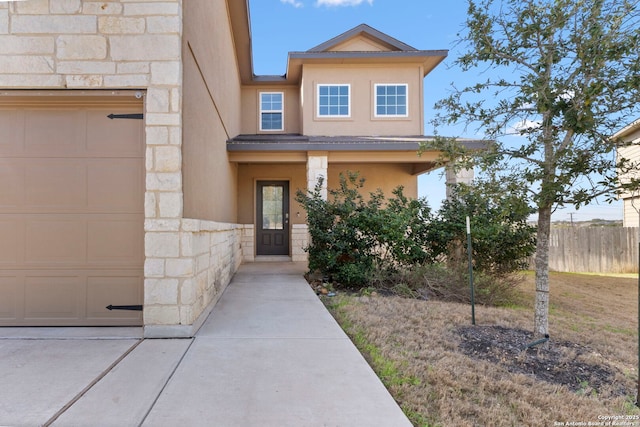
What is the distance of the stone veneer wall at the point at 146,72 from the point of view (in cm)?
385

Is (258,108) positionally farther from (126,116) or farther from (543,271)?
(543,271)

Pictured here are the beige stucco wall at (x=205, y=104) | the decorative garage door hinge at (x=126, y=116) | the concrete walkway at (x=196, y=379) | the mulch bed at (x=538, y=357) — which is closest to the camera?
the concrete walkway at (x=196, y=379)

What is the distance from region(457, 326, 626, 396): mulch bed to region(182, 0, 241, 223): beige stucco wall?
3599 mm

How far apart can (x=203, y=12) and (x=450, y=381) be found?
19.0 feet

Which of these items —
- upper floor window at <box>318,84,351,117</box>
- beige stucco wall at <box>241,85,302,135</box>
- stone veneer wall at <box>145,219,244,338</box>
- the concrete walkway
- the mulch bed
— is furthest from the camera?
beige stucco wall at <box>241,85,302,135</box>

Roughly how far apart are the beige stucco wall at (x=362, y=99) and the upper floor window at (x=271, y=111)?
1.39 meters

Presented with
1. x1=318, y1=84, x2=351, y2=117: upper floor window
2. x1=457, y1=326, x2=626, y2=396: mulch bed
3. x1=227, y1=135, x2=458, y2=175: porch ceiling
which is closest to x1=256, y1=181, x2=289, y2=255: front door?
x1=227, y1=135, x2=458, y2=175: porch ceiling

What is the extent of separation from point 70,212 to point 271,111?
30.5ft

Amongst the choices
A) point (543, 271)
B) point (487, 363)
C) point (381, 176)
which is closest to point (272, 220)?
point (381, 176)

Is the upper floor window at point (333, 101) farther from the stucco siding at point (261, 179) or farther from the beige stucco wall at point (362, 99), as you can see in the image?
the stucco siding at point (261, 179)

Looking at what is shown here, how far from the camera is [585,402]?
2602 mm

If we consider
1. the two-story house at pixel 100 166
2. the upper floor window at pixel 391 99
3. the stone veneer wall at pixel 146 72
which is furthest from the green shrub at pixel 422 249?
the upper floor window at pixel 391 99

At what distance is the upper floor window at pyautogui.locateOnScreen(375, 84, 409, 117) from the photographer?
11.6m

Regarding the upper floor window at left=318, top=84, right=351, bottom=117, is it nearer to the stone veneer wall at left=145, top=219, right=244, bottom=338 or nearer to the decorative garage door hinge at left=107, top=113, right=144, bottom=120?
the decorative garage door hinge at left=107, top=113, right=144, bottom=120
